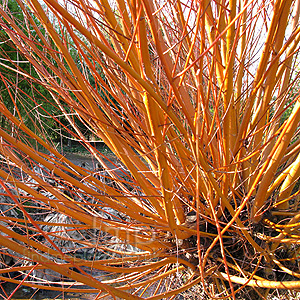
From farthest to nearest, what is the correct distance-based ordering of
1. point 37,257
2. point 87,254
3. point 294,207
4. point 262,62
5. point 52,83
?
point 87,254, point 294,207, point 52,83, point 262,62, point 37,257

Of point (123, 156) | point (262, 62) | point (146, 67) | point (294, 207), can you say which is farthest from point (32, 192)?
point (294, 207)

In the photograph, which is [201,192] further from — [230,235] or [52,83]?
[52,83]

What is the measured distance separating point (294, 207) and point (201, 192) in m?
0.41

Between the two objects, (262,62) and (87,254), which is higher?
(262,62)

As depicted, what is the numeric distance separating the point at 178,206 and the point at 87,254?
3129 mm

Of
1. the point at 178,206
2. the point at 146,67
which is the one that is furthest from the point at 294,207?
the point at 146,67

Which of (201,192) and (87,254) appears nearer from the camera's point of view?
(201,192)

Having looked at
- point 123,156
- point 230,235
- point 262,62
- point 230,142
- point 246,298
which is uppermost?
point 262,62

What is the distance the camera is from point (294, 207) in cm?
122

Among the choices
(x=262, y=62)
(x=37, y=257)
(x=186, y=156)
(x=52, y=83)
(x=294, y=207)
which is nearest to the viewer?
(x=37, y=257)

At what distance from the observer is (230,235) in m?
1.29

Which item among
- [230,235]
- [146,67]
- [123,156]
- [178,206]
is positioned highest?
[146,67]

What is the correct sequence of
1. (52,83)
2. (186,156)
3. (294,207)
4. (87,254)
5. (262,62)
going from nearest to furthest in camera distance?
1. (262,62)
2. (52,83)
3. (186,156)
4. (294,207)
5. (87,254)

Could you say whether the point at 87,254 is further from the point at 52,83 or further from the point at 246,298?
the point at 52,83
